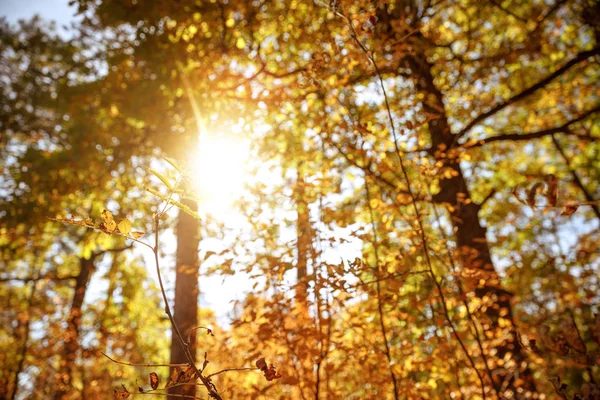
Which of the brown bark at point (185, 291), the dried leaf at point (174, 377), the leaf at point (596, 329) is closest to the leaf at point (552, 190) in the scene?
the leaf at point (596, 329)

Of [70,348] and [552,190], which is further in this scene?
[70,348]

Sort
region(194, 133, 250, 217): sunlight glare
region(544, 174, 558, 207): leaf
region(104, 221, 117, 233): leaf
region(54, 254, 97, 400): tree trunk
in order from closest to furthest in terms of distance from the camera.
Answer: region(544, 174, 558, 207): leaf
region(104, 221, 117, 233): leaf
region(194, 133, 250, 217): sunlight glare
region(54, 254, 97, 400): tree trunk

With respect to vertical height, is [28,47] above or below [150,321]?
above

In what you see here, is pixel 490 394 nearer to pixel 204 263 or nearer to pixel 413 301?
pixel 413 301

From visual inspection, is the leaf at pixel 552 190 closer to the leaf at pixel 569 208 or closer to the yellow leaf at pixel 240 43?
the leaf at pixel 569 208

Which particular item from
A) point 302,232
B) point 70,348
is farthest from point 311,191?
point 70,348

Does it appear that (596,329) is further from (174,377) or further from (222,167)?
(222,167)

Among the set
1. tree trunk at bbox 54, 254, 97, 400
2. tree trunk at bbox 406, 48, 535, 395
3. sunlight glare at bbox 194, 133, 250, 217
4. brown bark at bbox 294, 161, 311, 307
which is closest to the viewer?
brown bark at bbox 294, 161, 311, 307

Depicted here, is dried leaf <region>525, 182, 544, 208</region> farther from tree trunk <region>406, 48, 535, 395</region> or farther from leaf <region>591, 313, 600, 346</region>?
tree trunk <region>406, 48, 535, 395</region>

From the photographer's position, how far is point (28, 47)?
7941 mm

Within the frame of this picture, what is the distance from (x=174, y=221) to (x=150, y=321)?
2.69 meters

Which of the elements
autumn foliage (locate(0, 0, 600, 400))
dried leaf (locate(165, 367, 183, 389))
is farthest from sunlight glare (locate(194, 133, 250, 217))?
dried leaf (locate(165, 367, 183, 389))

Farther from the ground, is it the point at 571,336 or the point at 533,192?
the point at 533,192

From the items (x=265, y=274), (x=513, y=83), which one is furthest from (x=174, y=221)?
(x=513, y=83)
